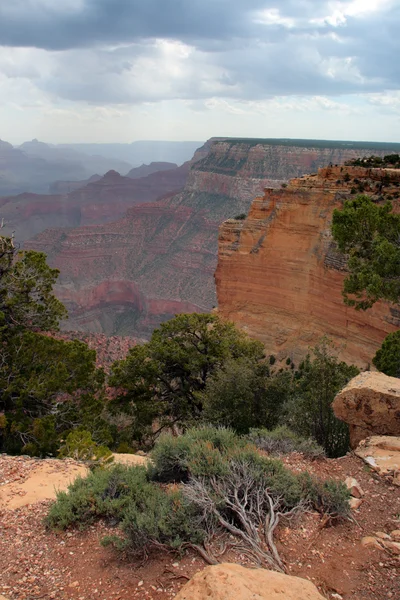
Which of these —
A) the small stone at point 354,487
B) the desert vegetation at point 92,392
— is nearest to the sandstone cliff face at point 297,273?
the desert vegetation at point 92,392

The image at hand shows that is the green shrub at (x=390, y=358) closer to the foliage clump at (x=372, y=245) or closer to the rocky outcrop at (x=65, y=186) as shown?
the foliage clump at (x=372, y=245)

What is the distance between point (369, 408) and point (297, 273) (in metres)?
16.5

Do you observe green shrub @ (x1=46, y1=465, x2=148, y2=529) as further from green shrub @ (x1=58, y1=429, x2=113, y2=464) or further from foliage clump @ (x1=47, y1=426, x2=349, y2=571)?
green shrub @ (x1=58, y1=429, x2=113, y2=464)

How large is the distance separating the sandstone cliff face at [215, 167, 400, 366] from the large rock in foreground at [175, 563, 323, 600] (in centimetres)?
1742

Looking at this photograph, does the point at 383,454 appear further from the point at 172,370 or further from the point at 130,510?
the point at 172,370

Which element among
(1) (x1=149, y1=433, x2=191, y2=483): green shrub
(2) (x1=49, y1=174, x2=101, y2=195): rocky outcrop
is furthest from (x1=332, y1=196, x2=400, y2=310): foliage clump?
(2) (x1=49, y1=174, x2=101, y2=195): rocky outcrop

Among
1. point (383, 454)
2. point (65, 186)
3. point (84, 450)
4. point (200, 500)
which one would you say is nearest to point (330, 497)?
point (200, 500)

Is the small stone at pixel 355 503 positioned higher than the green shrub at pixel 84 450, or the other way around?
the small stone at pixel 355 503

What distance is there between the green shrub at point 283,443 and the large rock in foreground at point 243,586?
415 centimetres

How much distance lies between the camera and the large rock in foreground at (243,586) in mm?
3881

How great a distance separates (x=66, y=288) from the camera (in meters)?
76.7

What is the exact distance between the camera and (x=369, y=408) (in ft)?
30.9

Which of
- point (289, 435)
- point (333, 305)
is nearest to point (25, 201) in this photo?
point (333, 305)

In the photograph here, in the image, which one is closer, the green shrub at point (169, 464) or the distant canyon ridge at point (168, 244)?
the green shrub at point (169, 464)
